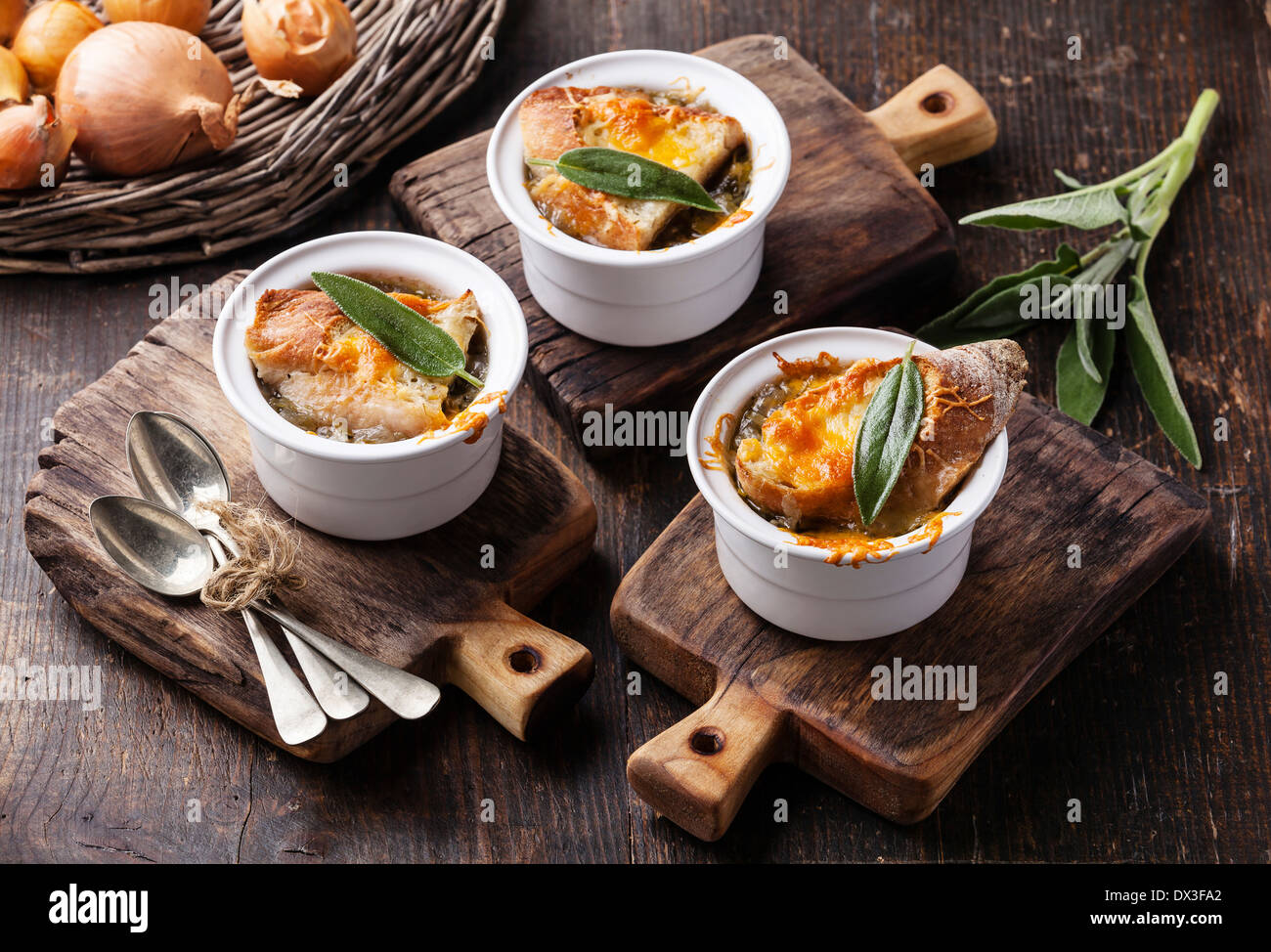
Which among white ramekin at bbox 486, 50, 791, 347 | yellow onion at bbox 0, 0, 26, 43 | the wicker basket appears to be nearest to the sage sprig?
white ramekin at bbox 486, 50, 791, 347

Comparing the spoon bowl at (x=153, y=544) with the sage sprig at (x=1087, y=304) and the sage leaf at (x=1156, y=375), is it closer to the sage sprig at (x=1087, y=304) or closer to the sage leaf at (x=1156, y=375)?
the sage sprig at (x=1087, y=304)

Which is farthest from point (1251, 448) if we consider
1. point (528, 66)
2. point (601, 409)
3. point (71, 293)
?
point (71, 293)

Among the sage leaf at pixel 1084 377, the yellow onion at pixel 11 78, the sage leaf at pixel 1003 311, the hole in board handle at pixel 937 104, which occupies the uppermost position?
the yellow onion at pixel 11 78

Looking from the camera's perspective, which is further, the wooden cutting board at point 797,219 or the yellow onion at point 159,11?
the yellow onion at point 159,11

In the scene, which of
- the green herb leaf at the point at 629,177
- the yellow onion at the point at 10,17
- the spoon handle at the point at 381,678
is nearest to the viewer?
the spoon handle at the point at 381,678

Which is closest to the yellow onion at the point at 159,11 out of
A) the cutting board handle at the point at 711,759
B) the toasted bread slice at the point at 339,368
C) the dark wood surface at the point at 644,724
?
the dark wood surface at the point at 644,724

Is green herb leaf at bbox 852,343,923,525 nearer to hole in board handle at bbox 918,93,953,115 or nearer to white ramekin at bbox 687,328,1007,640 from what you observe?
white ramekin at bbox 687,328,1007,640
